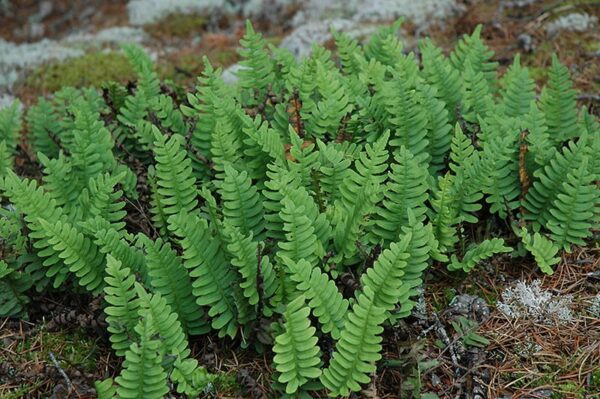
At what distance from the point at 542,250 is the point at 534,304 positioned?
311mm

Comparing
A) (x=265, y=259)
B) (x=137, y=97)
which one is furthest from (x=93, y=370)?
(x=137, y=97)

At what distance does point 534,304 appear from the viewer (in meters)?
3.56

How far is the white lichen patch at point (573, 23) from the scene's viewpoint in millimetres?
6086

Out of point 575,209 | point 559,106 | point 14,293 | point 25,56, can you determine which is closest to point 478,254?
point 575,209

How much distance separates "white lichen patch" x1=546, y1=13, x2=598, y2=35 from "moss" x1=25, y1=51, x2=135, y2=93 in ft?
13.5

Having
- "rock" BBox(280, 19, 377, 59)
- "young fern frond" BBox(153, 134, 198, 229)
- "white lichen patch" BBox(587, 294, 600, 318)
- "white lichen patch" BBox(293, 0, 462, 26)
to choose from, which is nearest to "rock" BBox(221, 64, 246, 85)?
"rock" BBox(280, 19, 377, 59)

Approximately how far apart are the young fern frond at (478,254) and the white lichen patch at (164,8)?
5495 mm

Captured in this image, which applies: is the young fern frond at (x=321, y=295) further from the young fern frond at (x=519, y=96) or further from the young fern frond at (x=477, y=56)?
the young fern frond at (x=477, y=56)

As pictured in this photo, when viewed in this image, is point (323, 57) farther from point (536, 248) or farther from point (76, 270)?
point (76, 270)

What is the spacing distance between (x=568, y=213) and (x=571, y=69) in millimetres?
2345

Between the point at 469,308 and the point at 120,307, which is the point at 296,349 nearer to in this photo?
the point at 120,307

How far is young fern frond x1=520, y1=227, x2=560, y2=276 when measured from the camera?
3582 millimetres

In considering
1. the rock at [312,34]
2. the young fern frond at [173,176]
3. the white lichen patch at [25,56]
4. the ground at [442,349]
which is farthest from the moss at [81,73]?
the ground at [442,349]

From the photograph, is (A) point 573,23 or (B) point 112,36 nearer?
(A) point 573,23
